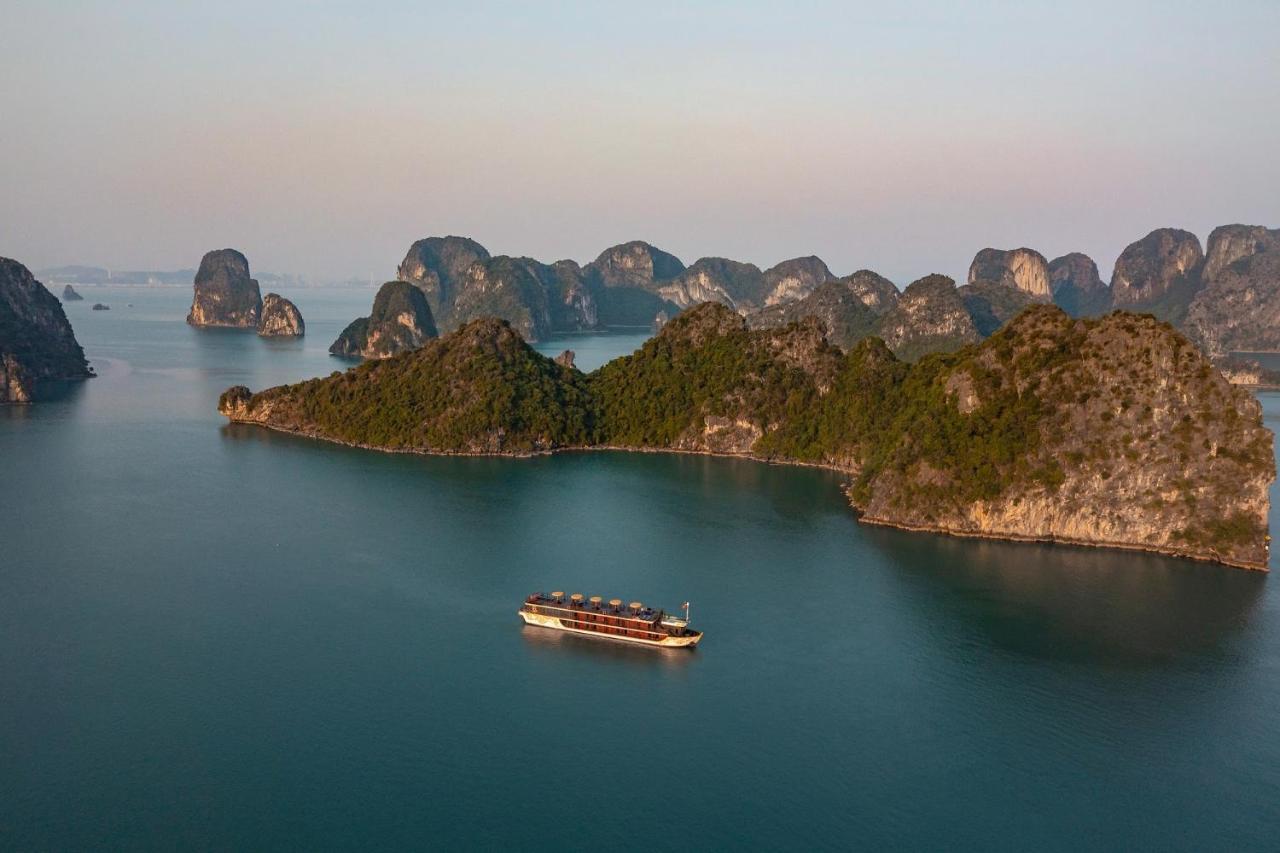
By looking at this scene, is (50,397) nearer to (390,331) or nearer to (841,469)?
(390,331)

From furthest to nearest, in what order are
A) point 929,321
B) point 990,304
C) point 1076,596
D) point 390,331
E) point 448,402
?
point 390,331 → point 990,304 → point 929,321 → point 448,402 → point 1076,596

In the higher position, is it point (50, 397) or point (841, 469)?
point (50, 397)

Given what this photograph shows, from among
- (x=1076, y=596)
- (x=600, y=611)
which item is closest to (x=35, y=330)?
(x=600, y=611)

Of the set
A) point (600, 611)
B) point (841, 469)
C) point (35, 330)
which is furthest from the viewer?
point (35, 330)

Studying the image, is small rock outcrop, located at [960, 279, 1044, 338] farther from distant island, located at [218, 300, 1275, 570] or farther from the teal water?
the teal water

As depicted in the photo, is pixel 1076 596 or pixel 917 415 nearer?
pixel 1076 596

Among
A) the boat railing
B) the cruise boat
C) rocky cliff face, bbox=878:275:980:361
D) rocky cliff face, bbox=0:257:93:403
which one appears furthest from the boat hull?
rocky cliff face, bbox=878:275:980:361

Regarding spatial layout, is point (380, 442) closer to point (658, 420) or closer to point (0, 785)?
point (658, 420)

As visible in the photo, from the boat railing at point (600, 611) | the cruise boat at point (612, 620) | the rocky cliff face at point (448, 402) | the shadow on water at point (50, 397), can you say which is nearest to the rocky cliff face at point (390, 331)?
the shadow on water at point (50, 397)
